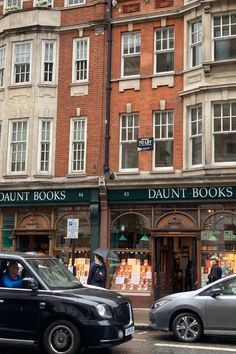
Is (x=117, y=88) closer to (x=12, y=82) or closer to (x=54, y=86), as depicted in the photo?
(x=54, y=86)

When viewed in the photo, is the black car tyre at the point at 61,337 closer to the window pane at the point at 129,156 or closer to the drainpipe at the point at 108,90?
the drainpipe at the point at 108,90

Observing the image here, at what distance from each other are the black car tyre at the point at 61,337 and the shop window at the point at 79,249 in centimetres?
1066

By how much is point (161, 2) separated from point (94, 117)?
16.2 feet

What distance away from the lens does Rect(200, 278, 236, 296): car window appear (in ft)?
38.5

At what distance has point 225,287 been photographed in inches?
464

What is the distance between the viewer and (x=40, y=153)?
837 inches

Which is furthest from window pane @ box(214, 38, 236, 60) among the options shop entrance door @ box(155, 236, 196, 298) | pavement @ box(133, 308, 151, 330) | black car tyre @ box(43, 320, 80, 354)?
black car tyre @ box(43, 320, 80, 354)

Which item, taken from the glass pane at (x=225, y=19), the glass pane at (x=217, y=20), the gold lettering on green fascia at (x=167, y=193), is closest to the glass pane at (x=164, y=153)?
the gold lettering on green fascia at (x=167, y=193)

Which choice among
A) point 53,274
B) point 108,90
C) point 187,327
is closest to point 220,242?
point 187,327

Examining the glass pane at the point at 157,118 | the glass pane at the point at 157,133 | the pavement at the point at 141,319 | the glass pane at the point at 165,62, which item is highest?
the glass pane at the point at 165,62

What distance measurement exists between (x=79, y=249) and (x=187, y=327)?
8980 mm

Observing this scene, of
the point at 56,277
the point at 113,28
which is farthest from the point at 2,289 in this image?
the point at 113,28

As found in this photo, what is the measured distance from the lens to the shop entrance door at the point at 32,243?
21172mm

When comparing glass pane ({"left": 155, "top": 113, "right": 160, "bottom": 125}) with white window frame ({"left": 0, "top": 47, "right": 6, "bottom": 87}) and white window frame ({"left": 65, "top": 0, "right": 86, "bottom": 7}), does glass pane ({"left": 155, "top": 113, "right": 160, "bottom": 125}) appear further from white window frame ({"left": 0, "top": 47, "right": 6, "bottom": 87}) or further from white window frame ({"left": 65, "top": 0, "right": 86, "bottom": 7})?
white window frame ({"left": 0, "top": 47, "right": 6, "bottom": 87})
